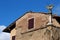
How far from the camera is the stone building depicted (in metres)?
27.2

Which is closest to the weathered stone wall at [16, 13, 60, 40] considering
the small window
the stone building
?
the stone building

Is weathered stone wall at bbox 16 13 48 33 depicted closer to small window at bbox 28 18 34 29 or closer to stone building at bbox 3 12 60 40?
stone building at bbox 3 12 60 40

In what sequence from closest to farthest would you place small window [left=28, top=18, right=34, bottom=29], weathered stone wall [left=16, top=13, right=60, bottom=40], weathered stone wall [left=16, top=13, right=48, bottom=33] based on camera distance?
1. weathered stone wall [left=16, top=13, right=60, bottom=40]
2. weathered stone wall [left=16, top=13, right=48, bottom=33]
3. small window [left=28, top=18, right=34, bottom=29]

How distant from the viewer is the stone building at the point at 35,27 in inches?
1073

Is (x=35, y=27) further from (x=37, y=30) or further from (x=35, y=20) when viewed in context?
(x=35, y=20)

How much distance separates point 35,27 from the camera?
2912 centimetres

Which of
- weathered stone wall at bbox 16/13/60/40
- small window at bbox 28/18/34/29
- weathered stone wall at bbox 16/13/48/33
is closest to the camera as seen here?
weathered stone wall at bbox 16/13/60/40

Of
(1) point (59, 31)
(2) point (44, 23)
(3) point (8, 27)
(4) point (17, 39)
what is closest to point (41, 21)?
(2) point (44, 23)

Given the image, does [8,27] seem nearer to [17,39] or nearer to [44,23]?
[17,39]

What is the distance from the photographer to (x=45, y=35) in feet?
90.2

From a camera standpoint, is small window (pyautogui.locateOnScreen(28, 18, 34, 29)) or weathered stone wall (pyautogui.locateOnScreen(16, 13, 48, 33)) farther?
small window (pyautogui.locateOnScreen(28, 18, 34, 29))

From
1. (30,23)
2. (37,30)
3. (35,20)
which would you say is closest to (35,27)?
(37,30)

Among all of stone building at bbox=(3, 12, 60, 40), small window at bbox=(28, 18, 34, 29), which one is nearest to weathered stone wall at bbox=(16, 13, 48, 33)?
stone building at bbox=(3, 12, 60, 40)

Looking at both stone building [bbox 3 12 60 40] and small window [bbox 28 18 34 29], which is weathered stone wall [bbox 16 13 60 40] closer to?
stone building [bbox 3 12 60 40]
